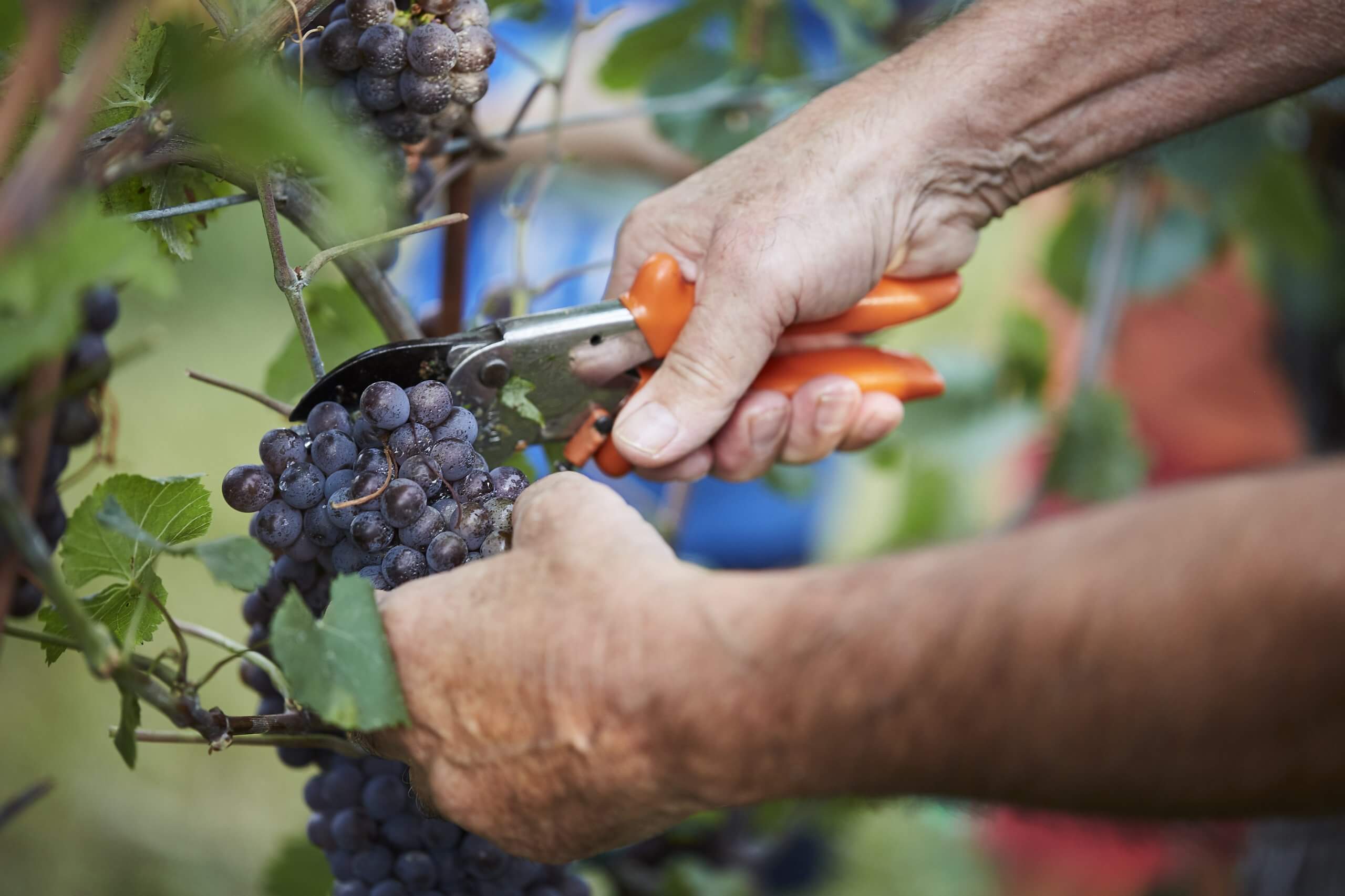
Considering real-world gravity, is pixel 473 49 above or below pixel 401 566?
above

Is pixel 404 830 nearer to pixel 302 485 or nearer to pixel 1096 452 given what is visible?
pixel 302 485

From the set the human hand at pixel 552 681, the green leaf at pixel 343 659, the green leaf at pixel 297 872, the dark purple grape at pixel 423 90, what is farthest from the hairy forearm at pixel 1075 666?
the green leaf at pixel 297 872

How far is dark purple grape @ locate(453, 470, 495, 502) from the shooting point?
592 mm

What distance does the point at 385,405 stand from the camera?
569 mm

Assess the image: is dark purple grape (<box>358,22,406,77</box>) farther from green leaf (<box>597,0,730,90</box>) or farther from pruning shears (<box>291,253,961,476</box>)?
green leaf (<box>597,0,730,90</box>)

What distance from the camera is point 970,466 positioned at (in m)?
1.52

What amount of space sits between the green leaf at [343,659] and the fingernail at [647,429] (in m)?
0.28

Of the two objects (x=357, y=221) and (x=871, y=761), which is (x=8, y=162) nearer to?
(x=357, y=221)

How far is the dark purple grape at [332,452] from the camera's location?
569mm

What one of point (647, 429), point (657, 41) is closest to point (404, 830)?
point (647, 429)

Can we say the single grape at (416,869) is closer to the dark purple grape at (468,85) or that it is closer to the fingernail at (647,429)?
the fingernail at (647,429)

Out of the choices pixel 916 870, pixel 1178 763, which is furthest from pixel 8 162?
pixel 916 870

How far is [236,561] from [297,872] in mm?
495

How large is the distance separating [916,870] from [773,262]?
1.55 metres
